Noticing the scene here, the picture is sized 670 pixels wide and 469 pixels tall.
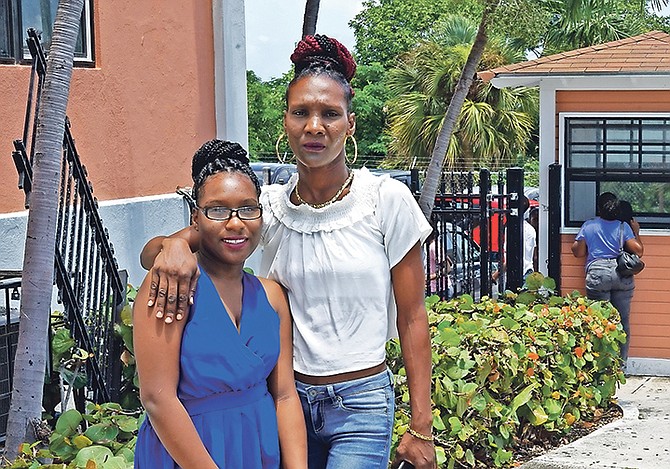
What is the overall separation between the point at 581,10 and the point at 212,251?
28.8 feet

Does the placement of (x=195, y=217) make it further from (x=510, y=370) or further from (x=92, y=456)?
(x=510, y=370)

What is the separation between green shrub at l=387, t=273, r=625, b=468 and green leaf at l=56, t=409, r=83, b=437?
198cm

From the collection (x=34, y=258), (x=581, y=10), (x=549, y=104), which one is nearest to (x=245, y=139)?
(x=549, y=104)

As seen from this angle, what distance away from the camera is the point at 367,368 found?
317 centimetres

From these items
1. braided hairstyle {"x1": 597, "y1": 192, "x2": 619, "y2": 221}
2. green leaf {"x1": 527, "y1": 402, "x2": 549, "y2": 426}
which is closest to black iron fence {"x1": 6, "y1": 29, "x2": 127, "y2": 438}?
green leaf {"x1": 527, "y1": 402, "x2": 549, "y2": 426}

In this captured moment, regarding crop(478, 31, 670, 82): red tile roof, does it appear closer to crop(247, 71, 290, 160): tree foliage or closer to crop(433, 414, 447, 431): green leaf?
crop(433, 414, 447, 431): green leaf

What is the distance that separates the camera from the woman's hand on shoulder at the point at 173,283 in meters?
2.77

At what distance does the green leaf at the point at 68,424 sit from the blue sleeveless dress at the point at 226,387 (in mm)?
1635

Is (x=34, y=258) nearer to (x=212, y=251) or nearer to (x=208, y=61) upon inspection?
(x=212, y=251)

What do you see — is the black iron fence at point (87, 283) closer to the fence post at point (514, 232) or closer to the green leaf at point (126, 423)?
the green leaf at point (126, 423)

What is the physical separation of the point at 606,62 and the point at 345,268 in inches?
314

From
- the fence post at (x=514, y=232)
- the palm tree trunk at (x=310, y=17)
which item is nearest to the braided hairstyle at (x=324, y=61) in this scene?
the palm tree trunk at (x=310, y=17)

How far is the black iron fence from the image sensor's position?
5.35 metres

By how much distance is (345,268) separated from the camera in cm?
312
